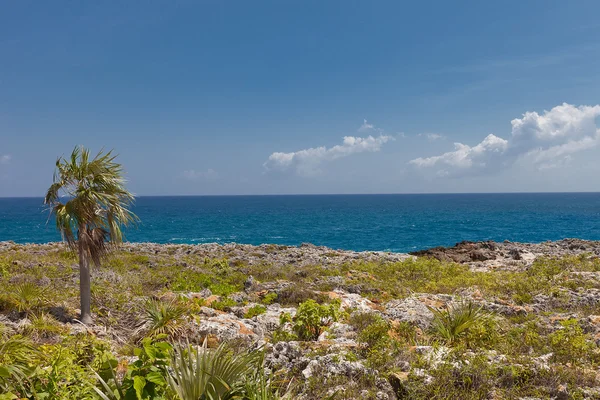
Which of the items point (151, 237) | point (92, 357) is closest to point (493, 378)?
point (92, 357)

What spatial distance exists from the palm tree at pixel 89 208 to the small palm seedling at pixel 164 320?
2070 mm

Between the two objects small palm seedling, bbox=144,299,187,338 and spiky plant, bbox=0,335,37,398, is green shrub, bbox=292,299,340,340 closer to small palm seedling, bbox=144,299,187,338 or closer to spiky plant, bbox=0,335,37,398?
small palm seedling, bbox=144,299,187,338

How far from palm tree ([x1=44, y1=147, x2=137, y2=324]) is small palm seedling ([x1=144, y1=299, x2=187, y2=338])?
Answer: 2070 millimetres

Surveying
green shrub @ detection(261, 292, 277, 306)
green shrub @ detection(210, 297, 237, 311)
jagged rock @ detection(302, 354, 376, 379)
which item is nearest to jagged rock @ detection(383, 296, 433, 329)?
jagged rock @ detection(302, 354, 376, 379)

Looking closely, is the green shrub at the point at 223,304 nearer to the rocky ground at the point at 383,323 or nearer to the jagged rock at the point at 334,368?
the rocky ground at the point at 383,323

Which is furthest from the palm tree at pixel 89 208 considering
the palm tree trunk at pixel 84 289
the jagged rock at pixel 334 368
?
the jagged rock at pixel 334 368

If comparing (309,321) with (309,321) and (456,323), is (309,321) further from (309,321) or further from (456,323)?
(456,323)

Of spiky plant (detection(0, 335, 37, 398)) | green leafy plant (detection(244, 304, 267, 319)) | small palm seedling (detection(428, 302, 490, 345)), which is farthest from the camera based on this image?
green leafy plant (detection(244, 304, 267, 319))

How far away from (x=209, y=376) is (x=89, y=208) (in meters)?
6.81

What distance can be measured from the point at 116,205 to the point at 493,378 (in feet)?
32.5

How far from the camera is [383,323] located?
9312 mm

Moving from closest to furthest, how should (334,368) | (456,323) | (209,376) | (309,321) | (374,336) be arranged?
(209,376)
(334,368)
(374,336)
(456,323)
(309,321)

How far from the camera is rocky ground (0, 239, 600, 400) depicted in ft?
21.2

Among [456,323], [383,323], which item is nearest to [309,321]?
[383,323]
